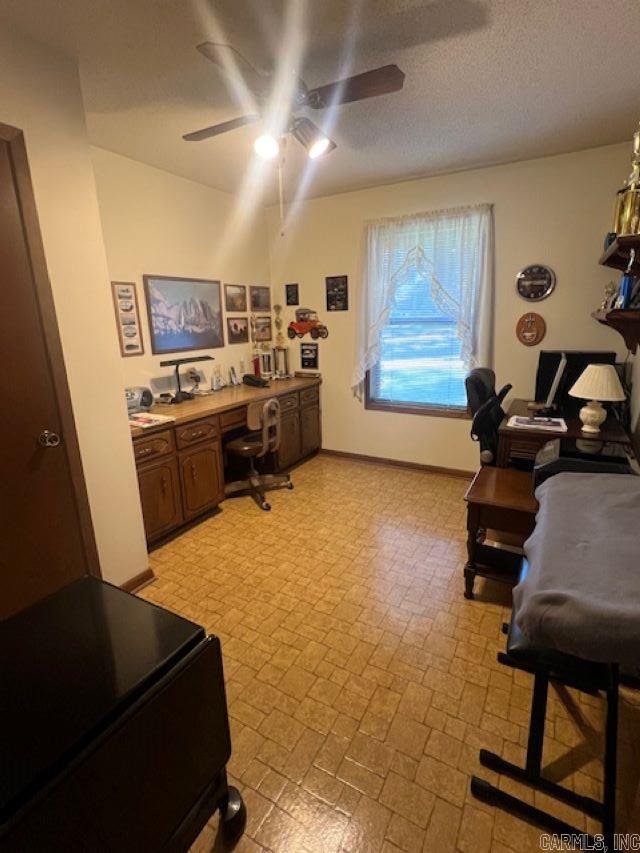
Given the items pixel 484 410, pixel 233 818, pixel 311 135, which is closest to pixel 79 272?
pixel 311 135

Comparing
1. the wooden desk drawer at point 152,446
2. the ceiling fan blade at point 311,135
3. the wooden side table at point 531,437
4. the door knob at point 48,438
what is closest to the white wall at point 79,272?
the door knob at point 48,438

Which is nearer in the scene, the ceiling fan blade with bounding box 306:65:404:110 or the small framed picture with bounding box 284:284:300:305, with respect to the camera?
the ceiling fan blade with bounding box 306:65:404:110

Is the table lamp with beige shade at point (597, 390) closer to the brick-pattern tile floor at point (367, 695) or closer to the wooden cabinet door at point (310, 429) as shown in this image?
the brick-pattern tile floor at point (367, 695)

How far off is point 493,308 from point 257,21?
2.63 metres

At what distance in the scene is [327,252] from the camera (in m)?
4.16

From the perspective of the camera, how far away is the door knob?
183cm

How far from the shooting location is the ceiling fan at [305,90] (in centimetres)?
156

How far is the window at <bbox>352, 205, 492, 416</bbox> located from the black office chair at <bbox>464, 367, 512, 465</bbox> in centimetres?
78

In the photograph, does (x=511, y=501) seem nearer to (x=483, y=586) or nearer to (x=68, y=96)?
(x=483, y=586)

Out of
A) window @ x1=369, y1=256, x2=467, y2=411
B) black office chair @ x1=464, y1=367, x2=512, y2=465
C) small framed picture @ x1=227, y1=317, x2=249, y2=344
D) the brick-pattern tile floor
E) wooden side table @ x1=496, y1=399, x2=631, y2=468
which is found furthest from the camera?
small framed picture @ x1=227, y1=317, x2=249, y2=344

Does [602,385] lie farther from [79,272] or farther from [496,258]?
[79,272]

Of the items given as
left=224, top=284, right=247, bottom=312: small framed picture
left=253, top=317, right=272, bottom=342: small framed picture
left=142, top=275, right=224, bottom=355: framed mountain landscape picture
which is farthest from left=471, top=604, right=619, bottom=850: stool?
left=253, top=317, right=272, bottom=342: small framed picture

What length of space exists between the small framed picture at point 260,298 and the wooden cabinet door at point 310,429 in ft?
3.94

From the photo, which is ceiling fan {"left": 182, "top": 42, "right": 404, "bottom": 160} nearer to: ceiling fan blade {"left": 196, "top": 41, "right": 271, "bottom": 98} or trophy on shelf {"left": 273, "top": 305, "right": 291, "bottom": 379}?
ceiling fan blade {"left": 196, "top": 41, "right": 271, "bottom": 98}
